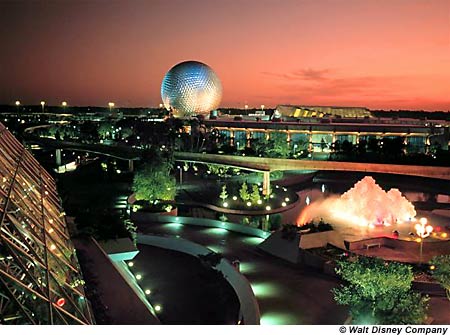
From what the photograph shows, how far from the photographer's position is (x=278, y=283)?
53.0 ft

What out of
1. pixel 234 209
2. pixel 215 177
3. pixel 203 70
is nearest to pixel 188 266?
pixel 234 209

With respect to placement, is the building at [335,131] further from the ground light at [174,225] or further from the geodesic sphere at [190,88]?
the ground light at [174,225]

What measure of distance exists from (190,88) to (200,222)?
42.4 metres

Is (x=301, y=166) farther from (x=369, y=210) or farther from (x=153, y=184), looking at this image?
(x=153, y=184)

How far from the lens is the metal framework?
6562mm

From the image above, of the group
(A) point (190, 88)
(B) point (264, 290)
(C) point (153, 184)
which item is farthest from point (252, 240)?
(A) point (190, 88)

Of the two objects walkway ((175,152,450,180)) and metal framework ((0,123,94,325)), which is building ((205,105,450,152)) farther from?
metal framework ((0,123,94,325))

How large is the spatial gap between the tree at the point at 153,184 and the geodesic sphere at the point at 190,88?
123 ft

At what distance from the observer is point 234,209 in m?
26.8

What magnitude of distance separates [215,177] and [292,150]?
542 inches

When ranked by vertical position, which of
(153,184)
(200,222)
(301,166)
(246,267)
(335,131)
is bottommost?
(246,267)

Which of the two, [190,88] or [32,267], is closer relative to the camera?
[32,267]

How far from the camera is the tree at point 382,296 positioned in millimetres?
10766

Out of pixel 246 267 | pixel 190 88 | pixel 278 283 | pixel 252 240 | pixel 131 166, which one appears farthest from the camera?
pixel 190 88
